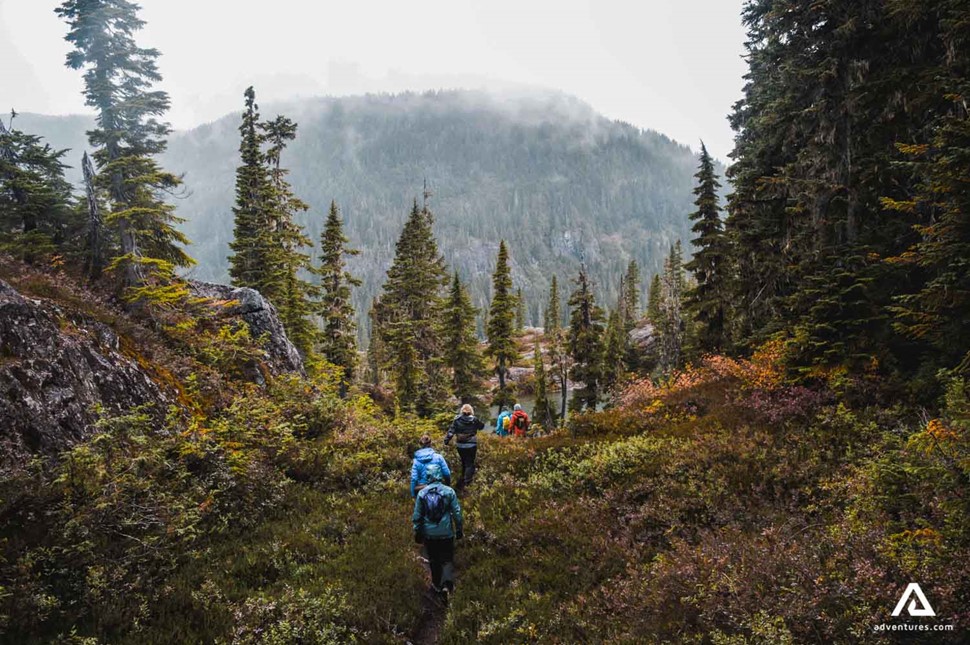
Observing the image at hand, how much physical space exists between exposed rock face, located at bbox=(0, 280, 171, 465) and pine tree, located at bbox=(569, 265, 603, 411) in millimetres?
32411

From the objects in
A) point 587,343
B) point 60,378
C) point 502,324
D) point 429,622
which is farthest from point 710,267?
point 60,378

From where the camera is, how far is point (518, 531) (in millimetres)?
9242

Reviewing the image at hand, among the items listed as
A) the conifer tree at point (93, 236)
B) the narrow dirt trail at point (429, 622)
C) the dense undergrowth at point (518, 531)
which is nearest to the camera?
the dense undergrowth at point (518, 531)

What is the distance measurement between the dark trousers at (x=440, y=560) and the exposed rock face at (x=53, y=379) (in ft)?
22.4

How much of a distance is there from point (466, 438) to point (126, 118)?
19.8 m

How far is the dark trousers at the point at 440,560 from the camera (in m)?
8.01

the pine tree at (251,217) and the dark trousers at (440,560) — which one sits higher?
the pine tree at (251,217)

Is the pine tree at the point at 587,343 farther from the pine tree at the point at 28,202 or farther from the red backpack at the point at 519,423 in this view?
the pine tree at the point at 28,202

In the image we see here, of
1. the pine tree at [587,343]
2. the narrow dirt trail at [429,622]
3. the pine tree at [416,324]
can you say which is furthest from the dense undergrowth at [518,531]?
the pine tree at [587,343]

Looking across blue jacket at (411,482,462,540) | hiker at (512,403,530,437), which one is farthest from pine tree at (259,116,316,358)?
blue jacket at (411,482,462,540)

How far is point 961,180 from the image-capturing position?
7586mm

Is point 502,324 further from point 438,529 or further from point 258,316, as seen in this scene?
point 438,529

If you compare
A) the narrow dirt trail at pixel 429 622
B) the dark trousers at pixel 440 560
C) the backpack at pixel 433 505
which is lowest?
the narrow dirt trail at pixel 429 622

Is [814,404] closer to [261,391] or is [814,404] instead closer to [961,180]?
[961,180]
